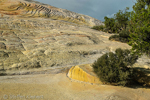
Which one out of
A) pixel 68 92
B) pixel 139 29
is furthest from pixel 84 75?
pixel 139 29

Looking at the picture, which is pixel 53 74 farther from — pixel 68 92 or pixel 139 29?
pixel 139 29

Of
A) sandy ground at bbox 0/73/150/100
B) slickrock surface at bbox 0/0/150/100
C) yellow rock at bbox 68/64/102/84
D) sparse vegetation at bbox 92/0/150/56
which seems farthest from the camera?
sparse vegetation at bbox 92/0/150/56

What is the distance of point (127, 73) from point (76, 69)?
2908mm

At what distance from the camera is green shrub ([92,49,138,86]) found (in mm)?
6258

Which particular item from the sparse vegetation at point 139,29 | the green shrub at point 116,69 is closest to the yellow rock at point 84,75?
the green shrub at point 116,69

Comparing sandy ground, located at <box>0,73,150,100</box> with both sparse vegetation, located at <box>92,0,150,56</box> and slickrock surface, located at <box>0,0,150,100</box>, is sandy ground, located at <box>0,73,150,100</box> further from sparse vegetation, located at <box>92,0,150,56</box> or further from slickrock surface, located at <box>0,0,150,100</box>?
sparse vegetation, located at <box>92,0,150,56</box>

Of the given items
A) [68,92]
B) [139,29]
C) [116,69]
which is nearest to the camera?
[68,92]

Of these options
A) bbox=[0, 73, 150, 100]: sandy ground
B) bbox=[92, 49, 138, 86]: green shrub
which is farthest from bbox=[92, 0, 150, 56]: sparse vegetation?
bbox=[0, 73, 150, 100]: sandy ground

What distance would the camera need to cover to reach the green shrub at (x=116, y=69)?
246 inches

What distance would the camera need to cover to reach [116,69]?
21.4 ft

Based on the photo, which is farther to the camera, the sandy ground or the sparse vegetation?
the sparse vegetation

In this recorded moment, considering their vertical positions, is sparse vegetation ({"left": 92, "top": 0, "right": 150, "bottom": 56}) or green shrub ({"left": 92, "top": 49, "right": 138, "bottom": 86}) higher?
sparse vegetation ({"left": 92, "top": 0, "right": 150, "bottom": 56})

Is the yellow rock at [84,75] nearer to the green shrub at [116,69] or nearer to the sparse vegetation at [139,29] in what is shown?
the green shrub at [116,69]

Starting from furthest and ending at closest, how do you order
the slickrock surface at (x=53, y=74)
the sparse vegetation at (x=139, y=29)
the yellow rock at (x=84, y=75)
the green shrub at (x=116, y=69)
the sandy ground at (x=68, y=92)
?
the sparse vegetation at (x=139, y=29)
the yellow rock at (x=84, y=75)
the green shrub at (x=116, y=69)
the slickrock surface at (x=53, y=74)
the sandy ground at (x=68, y=92)
